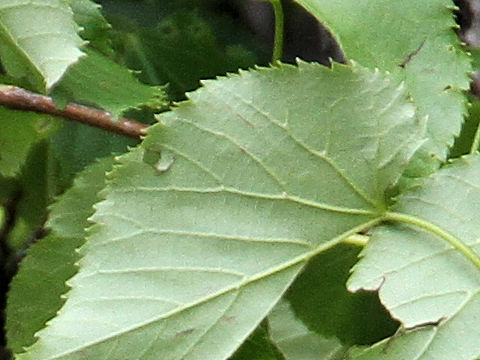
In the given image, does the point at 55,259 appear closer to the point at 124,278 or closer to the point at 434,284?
the point at 124,278

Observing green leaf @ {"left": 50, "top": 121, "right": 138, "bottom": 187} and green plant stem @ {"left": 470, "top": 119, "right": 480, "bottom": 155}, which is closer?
green plant stem @ {"left": 470, "top": 119, "right": 480, "bottom": 155}

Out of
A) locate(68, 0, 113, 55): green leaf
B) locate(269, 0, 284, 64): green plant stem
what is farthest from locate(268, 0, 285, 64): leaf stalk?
locate(68, 0, 113, 55): green leaf

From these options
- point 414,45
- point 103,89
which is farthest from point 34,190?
point 414,45

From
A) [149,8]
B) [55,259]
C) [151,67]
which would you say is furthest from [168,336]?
[149,8]

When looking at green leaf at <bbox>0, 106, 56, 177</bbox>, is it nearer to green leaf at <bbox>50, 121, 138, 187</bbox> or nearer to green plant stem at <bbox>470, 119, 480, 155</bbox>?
green leaf at <bbox>50, 121, 138, 187</bbox>

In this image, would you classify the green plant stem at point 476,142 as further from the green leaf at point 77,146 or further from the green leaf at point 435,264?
the green leaf at point 77,146

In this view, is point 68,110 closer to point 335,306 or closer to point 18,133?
point 18,133
